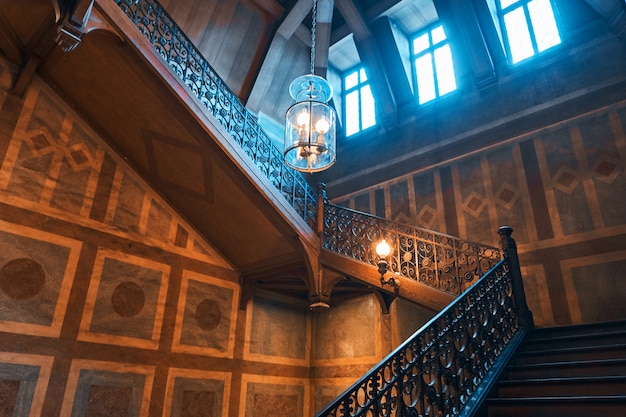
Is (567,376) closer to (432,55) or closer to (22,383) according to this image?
(22,383)

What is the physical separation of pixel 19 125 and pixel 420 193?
6.40 metres

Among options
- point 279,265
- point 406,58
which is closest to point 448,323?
point 279,265

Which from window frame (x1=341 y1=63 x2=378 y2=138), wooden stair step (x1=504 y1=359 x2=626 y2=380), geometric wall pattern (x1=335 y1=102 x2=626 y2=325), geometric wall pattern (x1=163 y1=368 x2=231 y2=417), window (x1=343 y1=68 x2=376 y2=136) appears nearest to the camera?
wooden stair step (x1=504 y1=359 x2=626 y2=380)

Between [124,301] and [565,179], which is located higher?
[565,179]

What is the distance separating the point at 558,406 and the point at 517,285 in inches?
80.0

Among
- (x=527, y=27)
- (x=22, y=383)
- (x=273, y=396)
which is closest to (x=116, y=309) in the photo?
(x=22, y=383)

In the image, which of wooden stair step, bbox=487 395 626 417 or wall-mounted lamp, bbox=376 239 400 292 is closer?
wooden stair step, bbox=487 395 626 417

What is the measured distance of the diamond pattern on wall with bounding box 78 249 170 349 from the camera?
225 inches

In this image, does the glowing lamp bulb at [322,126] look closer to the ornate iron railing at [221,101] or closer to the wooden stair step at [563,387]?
the ornate iron railing at [221,101]

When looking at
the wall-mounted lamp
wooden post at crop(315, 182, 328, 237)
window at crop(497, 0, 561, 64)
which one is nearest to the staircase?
the wall-mounted lamp

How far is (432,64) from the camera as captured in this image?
30.2 ft

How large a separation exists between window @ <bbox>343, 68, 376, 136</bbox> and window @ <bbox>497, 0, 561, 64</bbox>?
3042 millimetres

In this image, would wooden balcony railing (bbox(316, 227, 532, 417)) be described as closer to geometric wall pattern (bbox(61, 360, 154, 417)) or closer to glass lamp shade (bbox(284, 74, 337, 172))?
glass lamp shade (bbox(284, 74, 337, 172))

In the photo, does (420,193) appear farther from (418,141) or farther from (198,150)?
(198,150)
